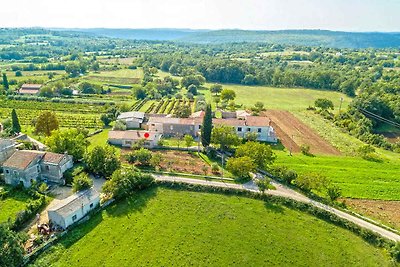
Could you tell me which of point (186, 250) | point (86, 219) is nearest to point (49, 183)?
point (86, 219)

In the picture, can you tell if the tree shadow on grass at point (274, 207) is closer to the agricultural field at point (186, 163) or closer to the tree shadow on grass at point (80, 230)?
the agricultural field at point (186, 163)

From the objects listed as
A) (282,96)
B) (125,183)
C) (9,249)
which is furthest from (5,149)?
(282,96)

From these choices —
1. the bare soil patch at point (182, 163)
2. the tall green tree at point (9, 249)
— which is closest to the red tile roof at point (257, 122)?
the bare soil patch at point (182, 163)

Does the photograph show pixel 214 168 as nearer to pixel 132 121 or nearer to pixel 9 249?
pixel 9 249

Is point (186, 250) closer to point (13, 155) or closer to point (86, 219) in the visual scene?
point (86, 219)

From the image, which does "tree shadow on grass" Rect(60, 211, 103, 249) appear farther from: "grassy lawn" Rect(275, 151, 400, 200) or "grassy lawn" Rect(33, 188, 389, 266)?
"grassy lawn" Rect(275, 151, 400, 200)
